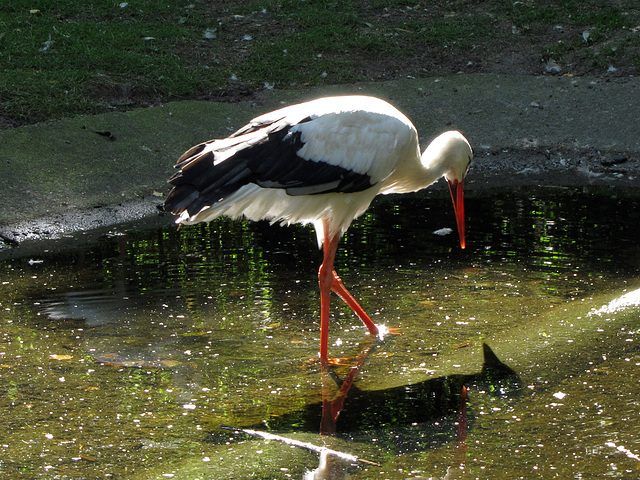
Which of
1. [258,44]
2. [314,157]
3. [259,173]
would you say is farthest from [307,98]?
[259,173]

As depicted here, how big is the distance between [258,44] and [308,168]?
6.72 m

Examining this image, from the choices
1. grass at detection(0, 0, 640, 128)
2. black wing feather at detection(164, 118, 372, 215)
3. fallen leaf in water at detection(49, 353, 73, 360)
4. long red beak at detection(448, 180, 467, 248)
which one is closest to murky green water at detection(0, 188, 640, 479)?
fallen leaf in water at detection(49, 353, 73, 360)

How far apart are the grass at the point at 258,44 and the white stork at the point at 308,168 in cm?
447

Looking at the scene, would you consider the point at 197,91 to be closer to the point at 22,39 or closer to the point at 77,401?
the point at 22,39

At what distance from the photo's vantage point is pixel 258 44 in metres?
10.6

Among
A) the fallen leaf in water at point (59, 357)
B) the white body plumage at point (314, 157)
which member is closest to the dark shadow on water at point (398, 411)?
the white body plumage at point (314, 157)

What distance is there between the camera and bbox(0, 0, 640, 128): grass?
8.94 metres

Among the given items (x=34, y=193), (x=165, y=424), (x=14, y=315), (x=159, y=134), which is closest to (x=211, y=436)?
(x=165, y=424)

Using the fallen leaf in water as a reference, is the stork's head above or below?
above

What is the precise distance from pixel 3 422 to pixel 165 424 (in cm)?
67

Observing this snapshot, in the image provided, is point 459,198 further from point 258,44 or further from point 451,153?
point 258,44

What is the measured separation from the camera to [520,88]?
30.4 feet

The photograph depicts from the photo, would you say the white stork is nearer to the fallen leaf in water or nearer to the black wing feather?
the black wing feather

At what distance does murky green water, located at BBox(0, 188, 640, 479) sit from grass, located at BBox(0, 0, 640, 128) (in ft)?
9.97
